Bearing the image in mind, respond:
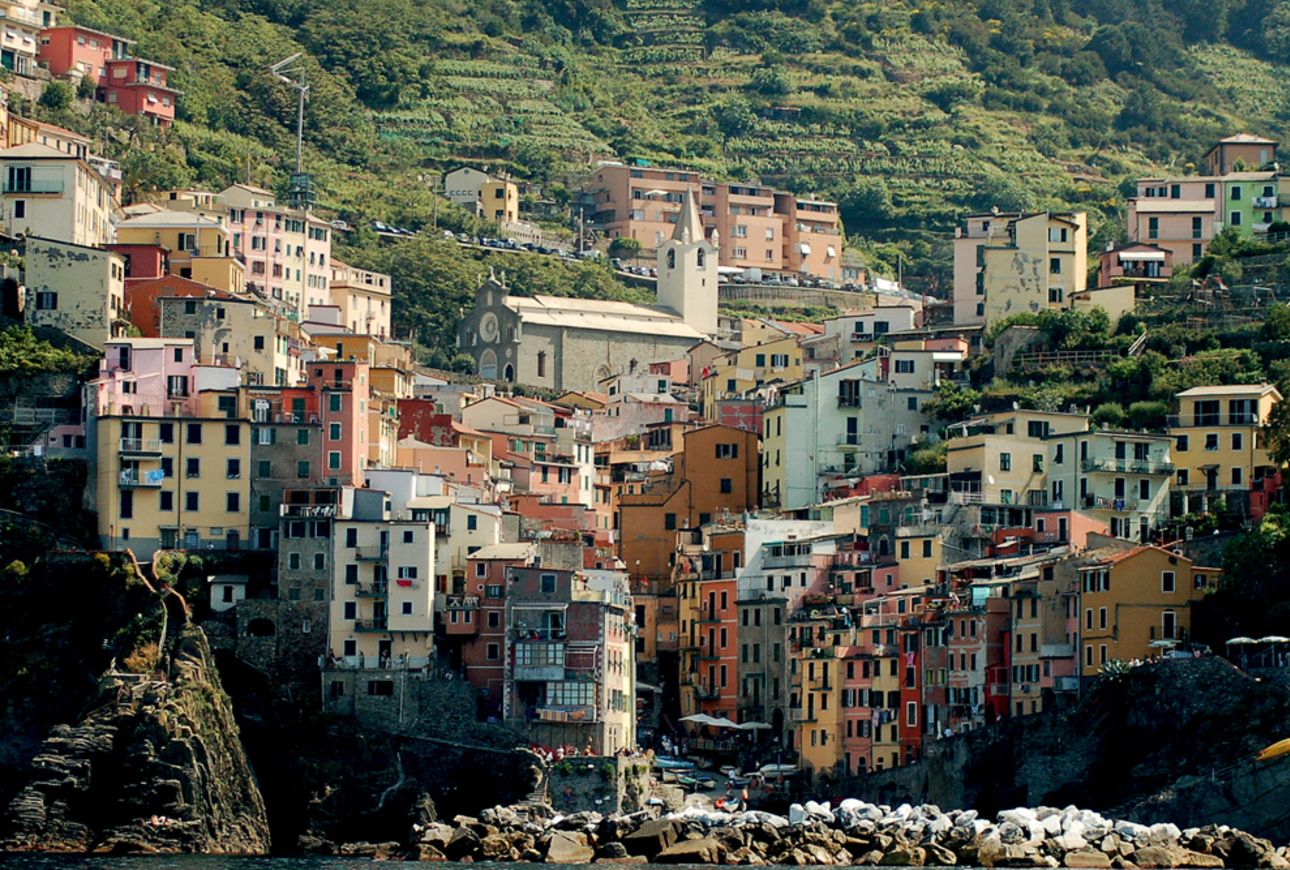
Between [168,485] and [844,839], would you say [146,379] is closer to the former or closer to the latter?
[168,485]

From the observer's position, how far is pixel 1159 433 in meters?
123

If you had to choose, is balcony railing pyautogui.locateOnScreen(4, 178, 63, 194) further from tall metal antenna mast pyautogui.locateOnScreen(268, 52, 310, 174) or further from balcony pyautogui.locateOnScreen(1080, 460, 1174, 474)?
tall metal antenna mast pyautogui.locateOnScreen(268, 52, 310, 174)

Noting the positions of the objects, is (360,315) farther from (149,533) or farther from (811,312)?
(149,533)

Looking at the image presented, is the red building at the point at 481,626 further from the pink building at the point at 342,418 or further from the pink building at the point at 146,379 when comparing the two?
the pink building at the point at 146,379

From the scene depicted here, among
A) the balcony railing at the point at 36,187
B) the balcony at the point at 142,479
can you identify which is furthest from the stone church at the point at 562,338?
the balcony at the point at 142,479

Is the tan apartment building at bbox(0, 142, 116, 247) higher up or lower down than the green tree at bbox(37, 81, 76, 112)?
lower down

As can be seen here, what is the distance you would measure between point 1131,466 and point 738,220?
6439cm

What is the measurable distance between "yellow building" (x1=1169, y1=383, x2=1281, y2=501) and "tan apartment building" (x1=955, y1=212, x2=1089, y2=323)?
1908 cm

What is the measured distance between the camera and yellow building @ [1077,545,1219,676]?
10625 cm

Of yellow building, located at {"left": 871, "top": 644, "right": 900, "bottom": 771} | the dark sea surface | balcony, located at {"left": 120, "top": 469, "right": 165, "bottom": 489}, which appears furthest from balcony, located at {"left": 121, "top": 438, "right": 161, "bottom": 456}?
yellow building, located at {"left": 871, "top": 644, "right": 900, "bottom": 771}

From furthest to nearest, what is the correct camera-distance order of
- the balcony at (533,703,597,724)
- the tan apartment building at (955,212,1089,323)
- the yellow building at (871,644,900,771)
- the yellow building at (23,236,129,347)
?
the tan apartment building at (955,212,1089,323), the yellow building at (23,236,129,347), the yellow building at (871,644,900,771), the balcony at (533,703,597,724)

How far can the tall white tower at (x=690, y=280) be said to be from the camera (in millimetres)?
167250

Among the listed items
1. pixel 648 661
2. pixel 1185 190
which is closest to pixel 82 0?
pixel 1185 190

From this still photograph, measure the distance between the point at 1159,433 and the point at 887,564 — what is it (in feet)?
38.9
